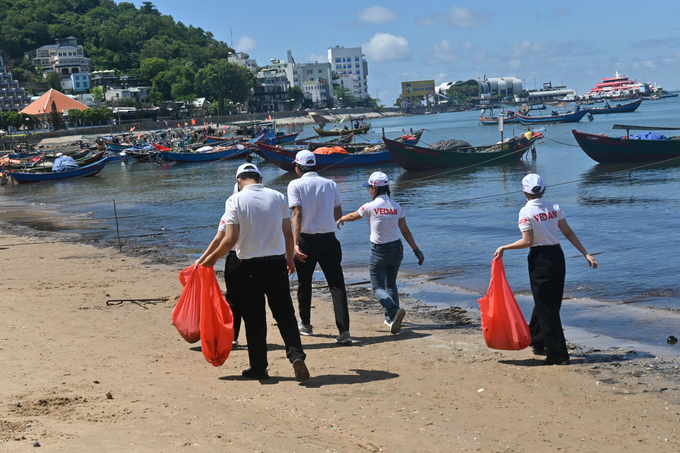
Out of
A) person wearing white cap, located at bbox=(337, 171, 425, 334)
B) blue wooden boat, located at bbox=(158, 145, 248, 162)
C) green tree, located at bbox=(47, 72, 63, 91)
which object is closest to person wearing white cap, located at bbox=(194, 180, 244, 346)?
person wearing white cap, located at bbox=(337, 171, 425, 334)

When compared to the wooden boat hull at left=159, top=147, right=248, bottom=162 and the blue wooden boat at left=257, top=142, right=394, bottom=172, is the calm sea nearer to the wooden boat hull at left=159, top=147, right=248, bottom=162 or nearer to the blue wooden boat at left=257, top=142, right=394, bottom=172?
the blue wooden boat at left=257, top=142, right=394, bottom=172

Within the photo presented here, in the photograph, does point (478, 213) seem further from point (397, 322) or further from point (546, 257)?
point (546, 257)

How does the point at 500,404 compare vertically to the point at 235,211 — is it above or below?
below

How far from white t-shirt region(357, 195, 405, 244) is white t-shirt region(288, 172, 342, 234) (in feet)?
1.54

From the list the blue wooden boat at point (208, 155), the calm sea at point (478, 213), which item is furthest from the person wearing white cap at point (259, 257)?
the blue wooden boat at point (208, 155)

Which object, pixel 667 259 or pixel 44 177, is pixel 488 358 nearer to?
pixel 667 259

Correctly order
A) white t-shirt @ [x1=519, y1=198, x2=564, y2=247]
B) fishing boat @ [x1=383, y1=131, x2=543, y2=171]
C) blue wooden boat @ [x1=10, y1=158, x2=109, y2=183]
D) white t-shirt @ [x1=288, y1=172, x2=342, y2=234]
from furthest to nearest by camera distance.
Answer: blue wooden boat @ [x1=10, y1=158, x2=109, y2=183] → fishing boat @ [x1=383, y1=131, x2=543, y2=171] → white t-shirt @ [x1=288, y1=172, x2=342, y2=234] → white t-shirt @ [x1=519, y1=198, x2=564, y2=247]

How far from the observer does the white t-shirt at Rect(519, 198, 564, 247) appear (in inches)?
233

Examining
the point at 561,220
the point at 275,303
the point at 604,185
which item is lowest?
the point at 604,185

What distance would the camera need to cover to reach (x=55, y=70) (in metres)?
157

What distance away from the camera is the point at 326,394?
17.3 feet

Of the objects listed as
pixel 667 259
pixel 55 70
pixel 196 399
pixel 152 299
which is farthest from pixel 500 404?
pixel 55 70

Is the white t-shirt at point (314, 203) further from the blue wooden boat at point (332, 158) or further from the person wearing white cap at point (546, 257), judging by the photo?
the blue wooden boat at point (332, 158)

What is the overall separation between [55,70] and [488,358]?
16808cm
